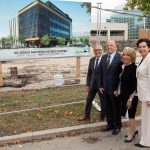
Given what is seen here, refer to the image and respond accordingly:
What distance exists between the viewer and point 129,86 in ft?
21.8

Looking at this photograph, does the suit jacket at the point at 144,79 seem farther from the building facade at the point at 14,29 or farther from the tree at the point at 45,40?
the building facade at the point at 14,29

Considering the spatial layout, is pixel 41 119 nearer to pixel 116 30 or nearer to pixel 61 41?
pixel 61 41

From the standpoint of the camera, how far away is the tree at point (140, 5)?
11.1 m

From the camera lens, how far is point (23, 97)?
34.1 feet

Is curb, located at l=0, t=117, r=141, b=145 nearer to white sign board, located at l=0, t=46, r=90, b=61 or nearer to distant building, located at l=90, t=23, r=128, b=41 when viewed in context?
white sign board, located at l=0, t=46, r=90, b=61

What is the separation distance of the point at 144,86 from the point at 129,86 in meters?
0.49

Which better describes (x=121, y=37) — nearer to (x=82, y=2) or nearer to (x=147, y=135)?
(x=82, y=2)

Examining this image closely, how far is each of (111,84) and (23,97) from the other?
401 cm

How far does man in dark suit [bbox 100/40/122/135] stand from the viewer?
22.7 ft

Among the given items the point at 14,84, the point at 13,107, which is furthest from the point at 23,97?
the point at 14,84

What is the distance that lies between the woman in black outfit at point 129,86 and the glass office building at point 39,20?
6.82m

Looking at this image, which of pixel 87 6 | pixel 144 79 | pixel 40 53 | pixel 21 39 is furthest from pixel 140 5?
pixel 144 79

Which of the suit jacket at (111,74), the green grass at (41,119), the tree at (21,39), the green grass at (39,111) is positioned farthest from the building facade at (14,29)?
the suit jacket at (111,74)

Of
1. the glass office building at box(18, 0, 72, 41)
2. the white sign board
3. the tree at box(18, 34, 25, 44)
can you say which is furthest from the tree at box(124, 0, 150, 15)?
the tree at box(18, 34, 25, 44)
